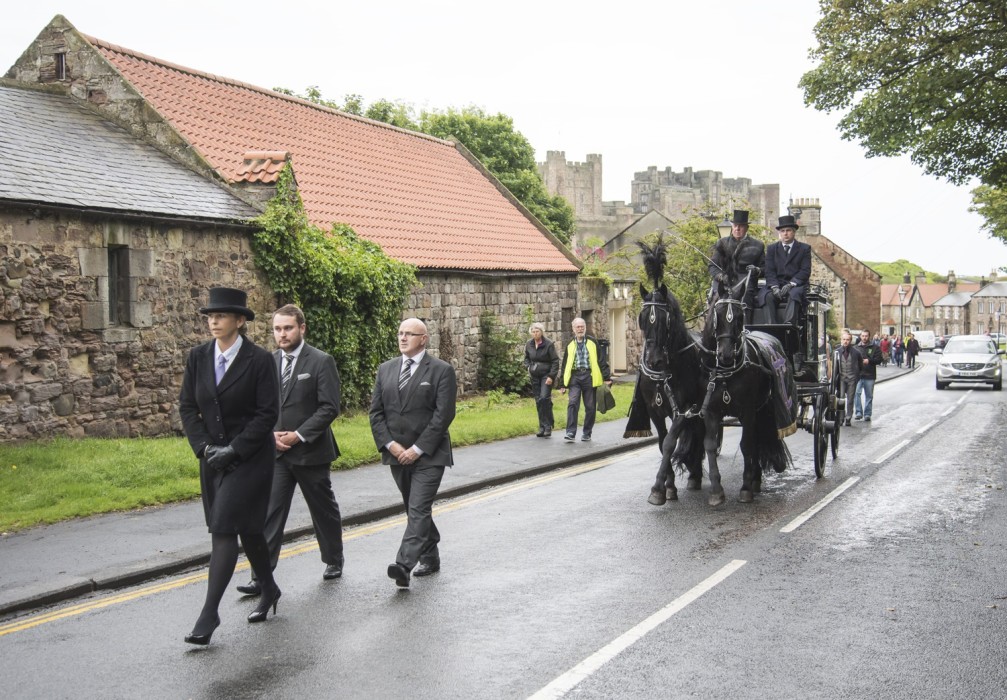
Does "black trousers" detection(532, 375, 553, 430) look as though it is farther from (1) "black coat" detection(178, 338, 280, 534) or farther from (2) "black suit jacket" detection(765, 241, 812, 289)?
(1) "black coat" detection(178, 338, 280, 534)

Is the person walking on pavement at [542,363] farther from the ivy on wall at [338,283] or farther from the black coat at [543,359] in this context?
the ivy on wall at [338,283]

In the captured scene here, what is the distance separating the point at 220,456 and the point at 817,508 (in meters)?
6.86

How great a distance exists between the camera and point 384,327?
20.0 metres

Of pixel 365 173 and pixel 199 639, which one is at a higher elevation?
pixel 365 173

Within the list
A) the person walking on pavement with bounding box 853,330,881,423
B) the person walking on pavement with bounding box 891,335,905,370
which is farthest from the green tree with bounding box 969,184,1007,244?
the person walking on pavement with bounding box 853,330,881,423

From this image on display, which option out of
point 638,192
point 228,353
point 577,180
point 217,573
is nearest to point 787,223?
point 228,353

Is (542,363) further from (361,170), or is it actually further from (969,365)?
(969,365)

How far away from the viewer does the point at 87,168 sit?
615 inches

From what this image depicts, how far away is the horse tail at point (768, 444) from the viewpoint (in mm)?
11406

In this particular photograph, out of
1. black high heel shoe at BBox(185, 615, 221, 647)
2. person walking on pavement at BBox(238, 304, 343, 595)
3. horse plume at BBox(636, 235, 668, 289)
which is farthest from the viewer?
horse plume at BBox(636, 235, 668, 289)

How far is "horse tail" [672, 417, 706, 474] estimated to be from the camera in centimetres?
1133

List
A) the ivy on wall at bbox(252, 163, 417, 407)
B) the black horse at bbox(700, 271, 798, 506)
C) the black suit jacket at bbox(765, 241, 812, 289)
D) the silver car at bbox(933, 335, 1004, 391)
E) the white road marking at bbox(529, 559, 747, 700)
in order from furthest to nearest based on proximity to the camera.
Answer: the silver car at bbox(933, 335, 1004, 391) → the ivy on wall at bbox(252, 163, 417, 407) → the black suit jacket at bbox(765, 241, 812, 289) → the black horse at bbox(700, 271, 798, 506) → the white road marking at bbox(529, 559, 747, 700)

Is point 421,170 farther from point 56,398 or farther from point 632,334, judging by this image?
point 56,398

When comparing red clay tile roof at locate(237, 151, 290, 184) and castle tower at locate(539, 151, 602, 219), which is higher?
castle tower at locate(539, 151, 602, 219)
